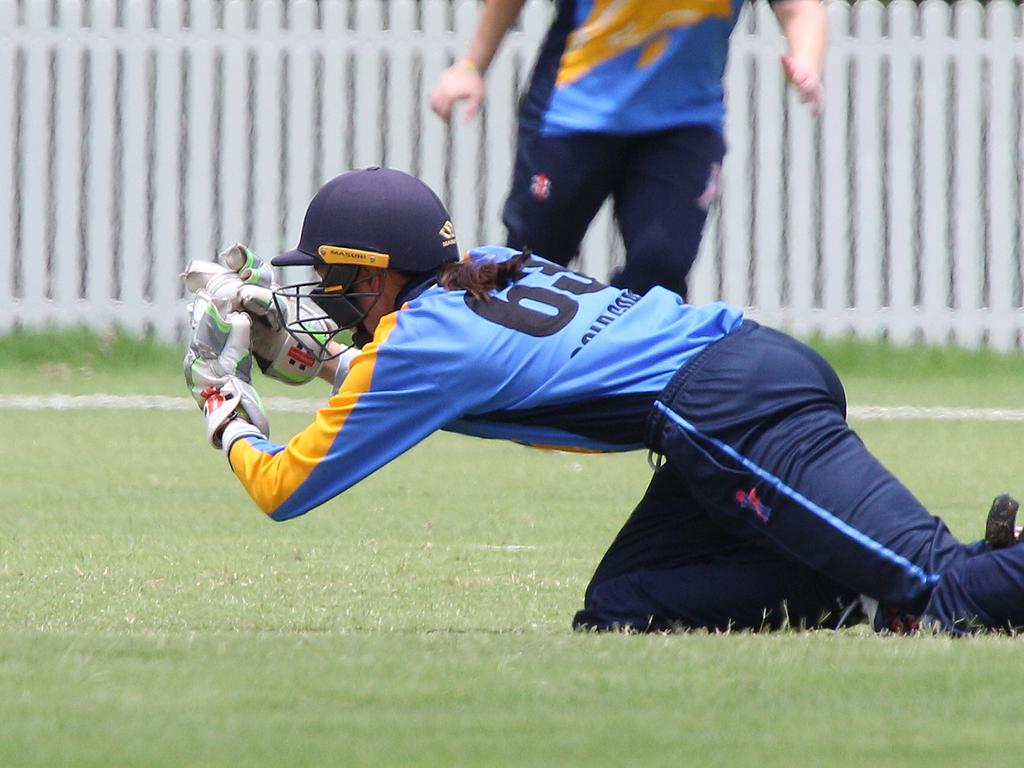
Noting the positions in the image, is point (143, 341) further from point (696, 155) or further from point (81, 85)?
point (696, 155)

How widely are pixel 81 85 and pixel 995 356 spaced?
5415mm

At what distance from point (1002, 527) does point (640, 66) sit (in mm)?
1929

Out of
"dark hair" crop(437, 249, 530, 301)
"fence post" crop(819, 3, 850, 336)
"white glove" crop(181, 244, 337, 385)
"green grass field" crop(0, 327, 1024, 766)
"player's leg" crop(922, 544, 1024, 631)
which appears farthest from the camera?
"fence post" crop(819, 3, 850, 336)

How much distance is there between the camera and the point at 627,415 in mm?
4703

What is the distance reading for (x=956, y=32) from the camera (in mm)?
12234

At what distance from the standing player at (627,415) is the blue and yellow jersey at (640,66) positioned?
3.69 feet

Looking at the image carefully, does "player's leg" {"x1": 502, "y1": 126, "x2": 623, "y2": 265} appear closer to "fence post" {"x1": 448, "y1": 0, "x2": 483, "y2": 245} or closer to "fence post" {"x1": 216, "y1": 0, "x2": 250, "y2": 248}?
"fence post" {"x1": 448, "y1": 0, "x2": 483, "y2": 245}

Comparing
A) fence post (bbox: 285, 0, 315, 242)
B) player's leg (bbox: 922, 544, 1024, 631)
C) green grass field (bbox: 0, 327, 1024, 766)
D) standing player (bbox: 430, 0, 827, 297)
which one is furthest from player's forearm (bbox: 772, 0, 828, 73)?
fence post (bbox: 285, 0, 315, 242)

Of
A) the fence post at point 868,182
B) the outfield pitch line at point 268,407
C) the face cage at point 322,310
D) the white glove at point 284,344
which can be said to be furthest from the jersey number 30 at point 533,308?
the fence post at point 868,182

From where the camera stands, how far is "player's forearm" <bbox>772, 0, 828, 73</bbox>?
5898 mm

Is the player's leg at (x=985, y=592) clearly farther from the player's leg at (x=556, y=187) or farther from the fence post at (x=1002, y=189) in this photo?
the fence post at (x=1002, y=189)

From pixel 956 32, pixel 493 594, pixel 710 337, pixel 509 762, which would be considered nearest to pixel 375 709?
pixel 509 762

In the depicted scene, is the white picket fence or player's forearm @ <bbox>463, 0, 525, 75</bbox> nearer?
player's forearm @ <bbox>463, 0, 525, 75</bbox>

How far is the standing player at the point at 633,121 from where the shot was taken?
234 inches
